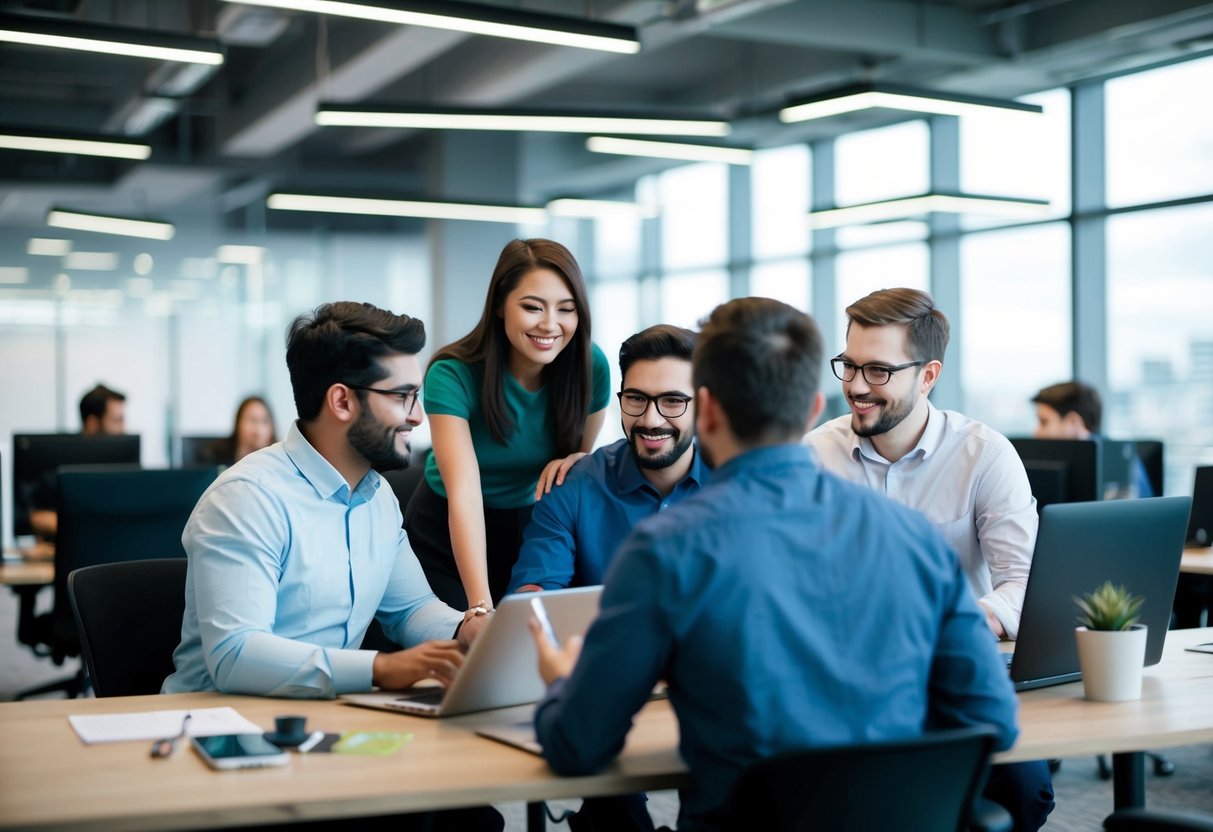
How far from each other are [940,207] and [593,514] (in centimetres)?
588

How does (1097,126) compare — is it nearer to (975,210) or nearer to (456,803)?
(975,210)

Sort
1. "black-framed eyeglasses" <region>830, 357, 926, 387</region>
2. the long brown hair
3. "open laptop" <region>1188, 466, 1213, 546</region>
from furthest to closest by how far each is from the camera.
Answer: "open laptop" <region>1188, 466, 1213, 546</region>, the long brown hair, "black-framed eyeglasses" <region>830, 357, 926, 387</region>

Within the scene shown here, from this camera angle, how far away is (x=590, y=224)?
1416 centimetres

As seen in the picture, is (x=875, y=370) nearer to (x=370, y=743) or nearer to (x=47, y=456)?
(x=370, y=743)

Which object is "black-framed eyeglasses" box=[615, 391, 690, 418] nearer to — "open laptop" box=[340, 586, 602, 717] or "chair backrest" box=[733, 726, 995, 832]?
"open laptop" box=[340, 586, 602, 717]

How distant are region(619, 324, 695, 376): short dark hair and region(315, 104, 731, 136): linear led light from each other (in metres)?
3.66

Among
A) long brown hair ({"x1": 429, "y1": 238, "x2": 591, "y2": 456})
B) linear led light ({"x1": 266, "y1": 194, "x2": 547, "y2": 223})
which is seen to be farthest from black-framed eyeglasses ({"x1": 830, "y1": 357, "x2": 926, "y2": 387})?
linear led light ({"x1": 266, "y1": 194, "x2": 547, "y2": 223})

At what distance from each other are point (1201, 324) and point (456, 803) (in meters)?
7.75

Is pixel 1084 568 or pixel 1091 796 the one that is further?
pixel 1091 796

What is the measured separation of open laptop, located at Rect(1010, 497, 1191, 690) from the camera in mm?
2158

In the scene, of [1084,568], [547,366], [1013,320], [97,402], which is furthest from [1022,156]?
[1084,568]

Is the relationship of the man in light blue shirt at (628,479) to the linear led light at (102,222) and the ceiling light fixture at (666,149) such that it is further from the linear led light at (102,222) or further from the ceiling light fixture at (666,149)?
the linear led light at (102,222)

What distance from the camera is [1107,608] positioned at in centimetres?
217

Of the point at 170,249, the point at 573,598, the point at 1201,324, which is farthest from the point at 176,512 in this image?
the point at 170,249
